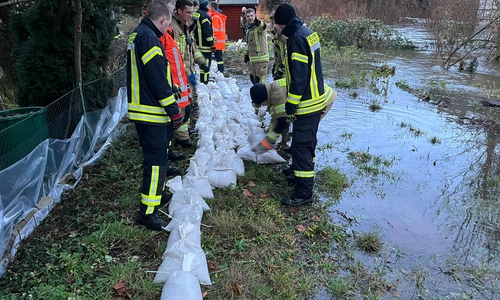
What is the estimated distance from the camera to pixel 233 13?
17.6 meters

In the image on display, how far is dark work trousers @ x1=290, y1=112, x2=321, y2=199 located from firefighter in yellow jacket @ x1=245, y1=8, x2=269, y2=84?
3.50 metres

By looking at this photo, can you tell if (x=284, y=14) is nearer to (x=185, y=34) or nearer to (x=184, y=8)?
(x=184, y=8)

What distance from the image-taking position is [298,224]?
11.4ft

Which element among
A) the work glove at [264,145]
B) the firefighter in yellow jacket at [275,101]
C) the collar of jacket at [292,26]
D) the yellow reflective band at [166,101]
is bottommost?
the work glove at [264,145]

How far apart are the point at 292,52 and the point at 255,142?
1438 millimetres

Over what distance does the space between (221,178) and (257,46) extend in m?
3.55

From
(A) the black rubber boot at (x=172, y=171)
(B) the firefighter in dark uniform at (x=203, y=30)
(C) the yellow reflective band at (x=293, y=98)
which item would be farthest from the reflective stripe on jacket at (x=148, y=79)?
(B) the firefighter in dark uniform at (x=203, y=30)

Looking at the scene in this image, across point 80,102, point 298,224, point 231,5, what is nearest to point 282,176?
point 298,224

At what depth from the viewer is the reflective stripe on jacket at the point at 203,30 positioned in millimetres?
6875

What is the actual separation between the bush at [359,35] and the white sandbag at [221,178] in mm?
11808

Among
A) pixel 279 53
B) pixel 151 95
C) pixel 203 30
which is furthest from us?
pixel 203 30

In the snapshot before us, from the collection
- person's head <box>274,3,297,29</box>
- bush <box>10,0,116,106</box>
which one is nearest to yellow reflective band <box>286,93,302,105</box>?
person's head <box>274,3,297,29</box>

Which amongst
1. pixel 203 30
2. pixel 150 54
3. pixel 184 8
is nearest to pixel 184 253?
pixel 150 54

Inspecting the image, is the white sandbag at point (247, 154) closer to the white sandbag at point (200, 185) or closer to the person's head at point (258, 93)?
the person's head at point (258, 93)
